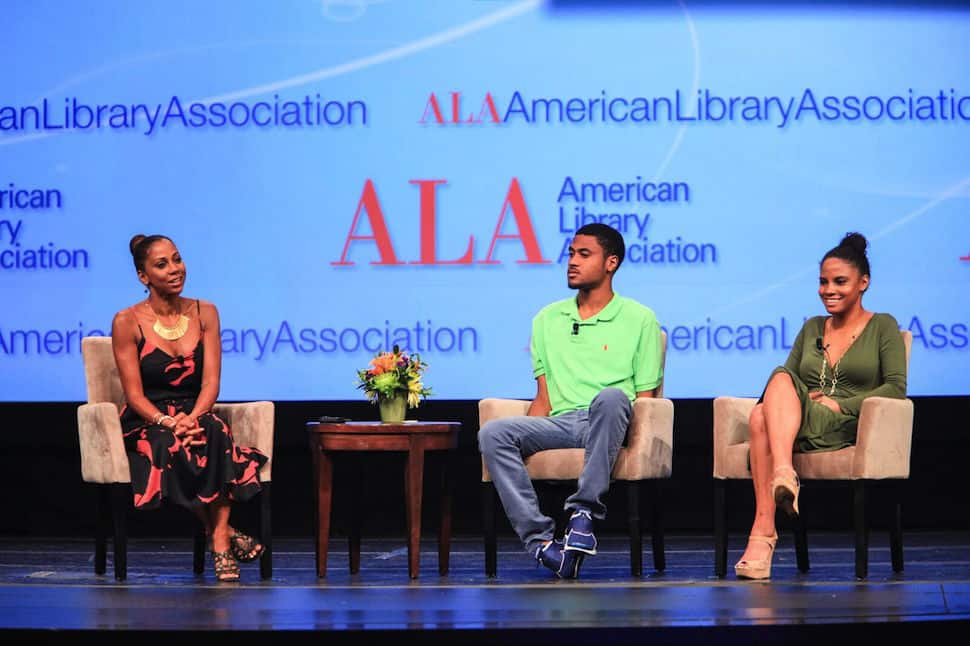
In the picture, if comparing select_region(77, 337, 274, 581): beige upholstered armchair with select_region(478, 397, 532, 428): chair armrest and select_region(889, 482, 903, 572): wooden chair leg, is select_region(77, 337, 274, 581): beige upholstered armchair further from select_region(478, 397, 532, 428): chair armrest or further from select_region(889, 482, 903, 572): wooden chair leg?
select_region(889, 482, 903, 572): wooden chair leg

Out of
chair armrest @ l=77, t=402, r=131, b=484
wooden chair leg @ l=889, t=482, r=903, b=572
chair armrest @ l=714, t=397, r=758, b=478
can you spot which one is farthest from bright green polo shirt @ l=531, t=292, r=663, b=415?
chair armrest @ l=77, t=402, r=131, b=484

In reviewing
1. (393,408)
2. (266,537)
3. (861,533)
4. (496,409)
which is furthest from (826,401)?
(266,537)

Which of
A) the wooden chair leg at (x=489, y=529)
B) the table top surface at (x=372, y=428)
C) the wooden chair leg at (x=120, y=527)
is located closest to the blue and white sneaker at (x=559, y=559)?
the wooden chair leg at (x=489, y=529)

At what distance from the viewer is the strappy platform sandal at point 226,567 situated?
16.1ft

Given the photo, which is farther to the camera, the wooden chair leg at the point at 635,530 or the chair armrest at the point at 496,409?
the chair armrest at the point at 496,409

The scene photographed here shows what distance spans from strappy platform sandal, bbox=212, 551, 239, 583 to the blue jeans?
0.88 metres

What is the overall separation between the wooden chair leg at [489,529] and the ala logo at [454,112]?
6.28ft

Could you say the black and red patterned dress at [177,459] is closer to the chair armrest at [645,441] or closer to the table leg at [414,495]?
the table leg at [414,495]

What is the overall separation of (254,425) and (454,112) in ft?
6.26

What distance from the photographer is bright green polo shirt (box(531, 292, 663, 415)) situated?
5227mm

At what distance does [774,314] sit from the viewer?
6.45 m

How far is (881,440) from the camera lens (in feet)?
16.2

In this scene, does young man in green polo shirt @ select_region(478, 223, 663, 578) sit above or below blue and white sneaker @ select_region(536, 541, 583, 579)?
above

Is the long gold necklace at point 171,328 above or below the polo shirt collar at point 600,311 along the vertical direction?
below
